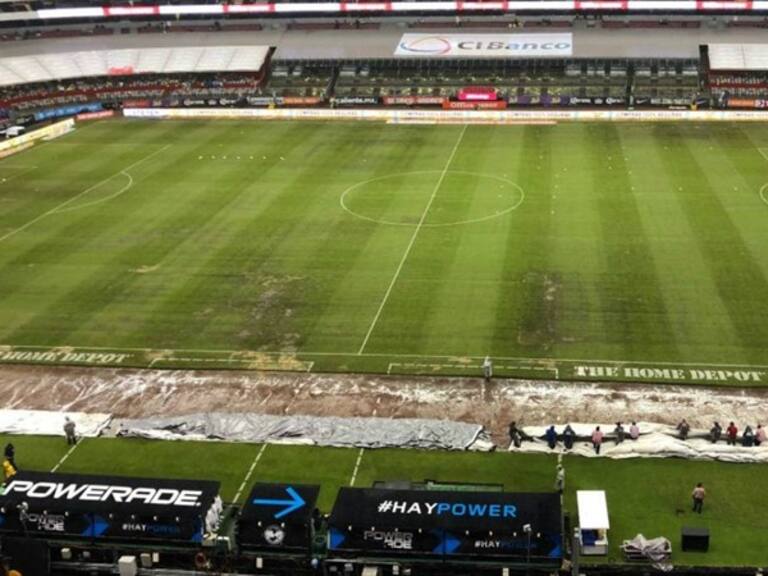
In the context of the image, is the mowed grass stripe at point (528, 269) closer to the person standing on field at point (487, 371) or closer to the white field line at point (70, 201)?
the person standing on field at point (487, 371)

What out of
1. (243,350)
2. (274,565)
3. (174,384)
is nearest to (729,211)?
(243,350)

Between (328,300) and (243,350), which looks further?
(328,300)

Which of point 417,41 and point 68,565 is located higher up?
point 417,41

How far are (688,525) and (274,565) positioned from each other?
519 inches

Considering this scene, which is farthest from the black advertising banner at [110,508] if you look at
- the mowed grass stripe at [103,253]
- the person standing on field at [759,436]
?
the person standing on field at [759,436]

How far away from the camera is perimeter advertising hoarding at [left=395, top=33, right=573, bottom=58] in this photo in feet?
345

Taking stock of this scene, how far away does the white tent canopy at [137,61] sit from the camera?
10812cm

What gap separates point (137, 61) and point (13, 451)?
8858 cm

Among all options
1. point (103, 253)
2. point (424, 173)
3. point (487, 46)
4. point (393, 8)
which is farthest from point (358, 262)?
point (393, 8)

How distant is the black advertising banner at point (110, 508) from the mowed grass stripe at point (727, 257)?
26.0m

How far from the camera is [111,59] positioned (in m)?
112

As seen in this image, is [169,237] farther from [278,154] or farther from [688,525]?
[688,525]

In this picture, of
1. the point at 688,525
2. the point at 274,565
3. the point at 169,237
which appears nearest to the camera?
the point at 274,565

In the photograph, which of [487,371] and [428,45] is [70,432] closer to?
[487,371]
